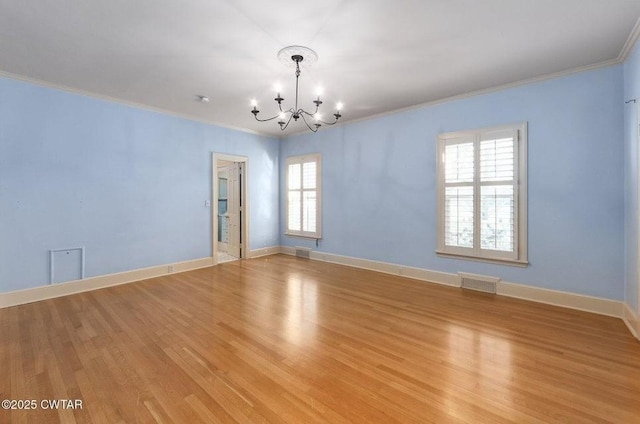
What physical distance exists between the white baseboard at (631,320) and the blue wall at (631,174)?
66 mm

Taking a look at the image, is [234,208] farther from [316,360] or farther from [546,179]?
[546,179]

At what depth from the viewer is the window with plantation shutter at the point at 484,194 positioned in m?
3.92

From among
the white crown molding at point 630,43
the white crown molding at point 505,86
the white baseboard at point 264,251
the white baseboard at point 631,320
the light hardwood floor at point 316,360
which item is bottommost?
the light hardwood floor at point 316,360

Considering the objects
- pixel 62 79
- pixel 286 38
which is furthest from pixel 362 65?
pixel 62 79

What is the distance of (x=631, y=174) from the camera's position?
3008 mm

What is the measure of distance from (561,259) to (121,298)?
6.00 meters

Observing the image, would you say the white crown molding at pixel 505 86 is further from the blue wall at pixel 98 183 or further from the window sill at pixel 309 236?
the blue wall at pixel 98 183

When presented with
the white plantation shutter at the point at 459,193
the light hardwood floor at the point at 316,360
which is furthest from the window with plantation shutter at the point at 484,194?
the light hardwood floor at the point at 316,360

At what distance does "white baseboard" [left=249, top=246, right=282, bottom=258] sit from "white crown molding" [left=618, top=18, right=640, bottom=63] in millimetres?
6622

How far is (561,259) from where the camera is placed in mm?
3666

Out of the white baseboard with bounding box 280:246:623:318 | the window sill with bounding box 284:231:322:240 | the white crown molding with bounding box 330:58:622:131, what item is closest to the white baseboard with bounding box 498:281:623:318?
the white baseboard with bounding box 280:246:623:318

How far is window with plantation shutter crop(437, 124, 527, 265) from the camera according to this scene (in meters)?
3.92

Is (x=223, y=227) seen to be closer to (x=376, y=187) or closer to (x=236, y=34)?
(x=376, y=187)

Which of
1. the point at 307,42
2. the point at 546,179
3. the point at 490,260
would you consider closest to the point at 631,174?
the point at 546,179
